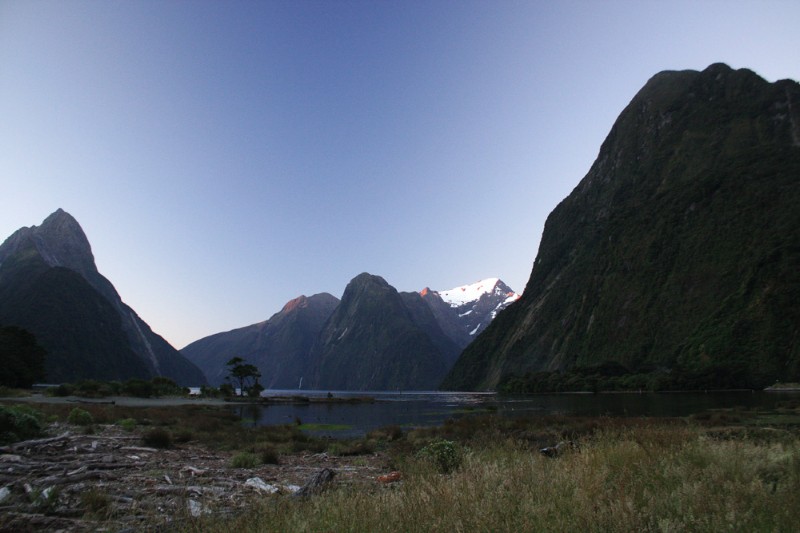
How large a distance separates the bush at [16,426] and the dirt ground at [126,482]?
4.72 feet

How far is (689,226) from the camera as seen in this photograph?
474 ft

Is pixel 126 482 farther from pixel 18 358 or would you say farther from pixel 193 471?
pixel 18 358

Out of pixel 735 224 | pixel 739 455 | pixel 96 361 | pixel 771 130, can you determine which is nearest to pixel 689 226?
pixel 735 224

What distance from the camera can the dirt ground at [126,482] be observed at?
7043mm

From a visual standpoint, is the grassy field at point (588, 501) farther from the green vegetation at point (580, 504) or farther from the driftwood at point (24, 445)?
the driftwood at point (24, 445)

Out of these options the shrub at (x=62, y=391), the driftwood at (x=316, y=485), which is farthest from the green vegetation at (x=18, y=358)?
the driftwood at (x=316, y=485)

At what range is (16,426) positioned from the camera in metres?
15.4

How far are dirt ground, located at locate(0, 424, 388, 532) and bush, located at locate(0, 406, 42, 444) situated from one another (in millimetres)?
1439

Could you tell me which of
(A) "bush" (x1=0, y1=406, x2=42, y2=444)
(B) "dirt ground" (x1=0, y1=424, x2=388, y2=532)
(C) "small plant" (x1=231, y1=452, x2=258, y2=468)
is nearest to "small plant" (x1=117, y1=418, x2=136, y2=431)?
(B) "dirt ground" (x1=0, y1=424, x2=388, y2=532)

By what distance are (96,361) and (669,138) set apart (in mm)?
263193

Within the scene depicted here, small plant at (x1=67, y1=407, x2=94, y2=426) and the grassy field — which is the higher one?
the grassy field

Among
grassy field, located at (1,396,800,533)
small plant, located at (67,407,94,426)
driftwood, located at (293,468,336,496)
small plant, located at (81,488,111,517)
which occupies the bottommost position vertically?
small plant, located at (67,407,94,426)

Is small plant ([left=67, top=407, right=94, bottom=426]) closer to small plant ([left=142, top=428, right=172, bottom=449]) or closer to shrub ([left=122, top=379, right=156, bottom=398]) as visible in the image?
small plant ([left=142, top=428, right=172, bottom=449])

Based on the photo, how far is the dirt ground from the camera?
7.04 meters
